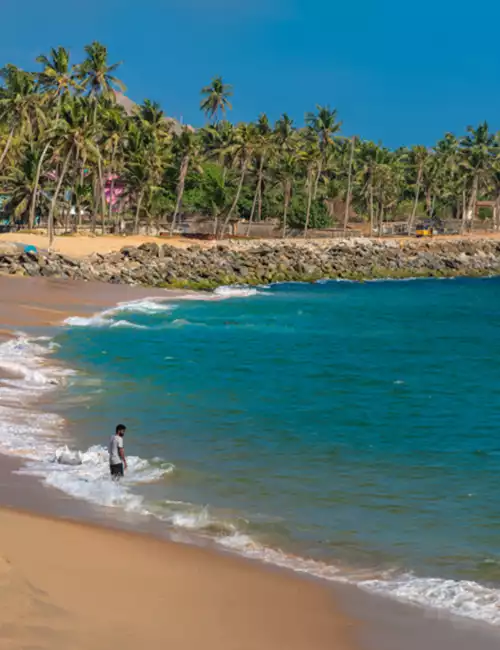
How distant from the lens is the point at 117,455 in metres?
14.1

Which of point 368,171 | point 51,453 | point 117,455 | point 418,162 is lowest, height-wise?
point 51,453

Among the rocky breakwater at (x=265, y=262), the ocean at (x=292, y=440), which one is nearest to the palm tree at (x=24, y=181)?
the rocky breakwater at (x=265, y=262)

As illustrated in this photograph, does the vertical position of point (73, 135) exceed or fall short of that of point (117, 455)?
it exceeds it

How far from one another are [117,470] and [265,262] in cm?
5465

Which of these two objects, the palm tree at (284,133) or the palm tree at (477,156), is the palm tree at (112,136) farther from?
the palm tree at (477,156)

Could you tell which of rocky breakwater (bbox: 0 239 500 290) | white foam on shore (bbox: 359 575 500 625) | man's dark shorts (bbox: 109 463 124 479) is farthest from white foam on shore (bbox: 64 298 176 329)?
white foam on shore (bbox: 359 575 500 625)

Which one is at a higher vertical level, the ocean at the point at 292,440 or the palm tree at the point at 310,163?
the palm tree at the point at 310,163

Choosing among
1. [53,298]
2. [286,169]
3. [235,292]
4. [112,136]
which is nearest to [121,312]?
[53,298]

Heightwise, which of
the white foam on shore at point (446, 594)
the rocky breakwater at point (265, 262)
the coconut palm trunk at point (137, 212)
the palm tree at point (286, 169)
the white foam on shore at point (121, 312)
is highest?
the palm tree at point (286, 169)

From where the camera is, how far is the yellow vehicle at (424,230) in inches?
4054

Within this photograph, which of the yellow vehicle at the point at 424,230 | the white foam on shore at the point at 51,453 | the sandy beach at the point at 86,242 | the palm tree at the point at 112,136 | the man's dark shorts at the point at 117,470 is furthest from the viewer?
the yellow vehicle at the point at 424,230

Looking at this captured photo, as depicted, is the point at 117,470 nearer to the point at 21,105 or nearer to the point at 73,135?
the point at 73,135

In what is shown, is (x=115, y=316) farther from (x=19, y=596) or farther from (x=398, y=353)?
(x=19, y=596)

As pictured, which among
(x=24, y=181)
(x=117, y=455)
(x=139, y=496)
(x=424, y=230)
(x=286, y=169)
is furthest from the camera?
(x=424, y=230)
